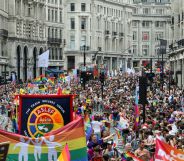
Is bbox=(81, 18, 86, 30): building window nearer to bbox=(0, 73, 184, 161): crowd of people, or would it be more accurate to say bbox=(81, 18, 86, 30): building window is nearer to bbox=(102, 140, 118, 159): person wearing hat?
bbox=(0, 73, 184, 161): crowd of people

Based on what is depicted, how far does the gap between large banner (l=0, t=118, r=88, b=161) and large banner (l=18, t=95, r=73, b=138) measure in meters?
2.32

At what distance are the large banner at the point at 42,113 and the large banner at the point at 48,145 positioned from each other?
2.32 metres

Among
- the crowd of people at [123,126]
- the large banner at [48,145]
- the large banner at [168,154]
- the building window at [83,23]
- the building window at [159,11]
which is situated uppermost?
the building window at [159,11]

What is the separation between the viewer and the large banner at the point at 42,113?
1461 cm

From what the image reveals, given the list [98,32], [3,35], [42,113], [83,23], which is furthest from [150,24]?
[42,113]

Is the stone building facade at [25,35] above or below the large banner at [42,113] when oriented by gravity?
above

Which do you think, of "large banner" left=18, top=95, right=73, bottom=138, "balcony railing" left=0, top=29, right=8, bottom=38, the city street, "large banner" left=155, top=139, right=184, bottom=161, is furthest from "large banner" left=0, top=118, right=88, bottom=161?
"balcony railing" left=0, top=29, right=8, bottom=38

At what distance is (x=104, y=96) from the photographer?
5025 centimetres

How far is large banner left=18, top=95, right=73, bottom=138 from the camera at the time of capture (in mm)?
14609

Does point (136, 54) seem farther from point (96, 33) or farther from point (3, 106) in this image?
point (3, 106)

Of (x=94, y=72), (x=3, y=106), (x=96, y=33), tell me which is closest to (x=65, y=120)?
(x=3, y=106)

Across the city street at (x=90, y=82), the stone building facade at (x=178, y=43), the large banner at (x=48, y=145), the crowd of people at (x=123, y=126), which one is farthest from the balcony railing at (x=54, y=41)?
the large banner at (x=48, y=145)

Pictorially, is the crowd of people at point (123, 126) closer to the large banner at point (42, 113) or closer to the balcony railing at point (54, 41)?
the large banner at point (42, 113)

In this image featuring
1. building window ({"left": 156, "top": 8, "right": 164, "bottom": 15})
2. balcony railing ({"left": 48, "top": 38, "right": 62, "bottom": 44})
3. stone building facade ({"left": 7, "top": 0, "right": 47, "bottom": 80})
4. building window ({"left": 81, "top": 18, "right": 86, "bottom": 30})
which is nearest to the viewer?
stone building facade ({"left": 7, "top": 0, "right": 47, "bottom": 80})
